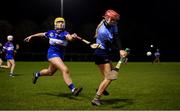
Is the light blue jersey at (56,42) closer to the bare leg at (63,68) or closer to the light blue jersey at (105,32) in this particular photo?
the bare leg at (63,68)

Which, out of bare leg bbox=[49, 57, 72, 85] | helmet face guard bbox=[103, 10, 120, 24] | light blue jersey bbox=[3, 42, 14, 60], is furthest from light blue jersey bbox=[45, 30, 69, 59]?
light blue jersey bbox=[3, 42, 14, 60]

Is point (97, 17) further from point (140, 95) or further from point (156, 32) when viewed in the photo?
point (140, 95)

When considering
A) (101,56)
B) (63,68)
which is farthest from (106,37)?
(63,68)

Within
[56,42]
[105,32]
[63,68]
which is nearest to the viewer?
[105,32]

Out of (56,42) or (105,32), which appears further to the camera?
(56,42)

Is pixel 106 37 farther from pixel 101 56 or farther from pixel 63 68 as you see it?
pixel 63 68

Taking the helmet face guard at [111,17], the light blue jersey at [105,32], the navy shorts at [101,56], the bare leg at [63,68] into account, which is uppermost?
the helmet face guard at [111,17]

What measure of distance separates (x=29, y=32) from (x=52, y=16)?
21.7ft

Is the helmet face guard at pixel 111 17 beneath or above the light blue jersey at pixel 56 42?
above

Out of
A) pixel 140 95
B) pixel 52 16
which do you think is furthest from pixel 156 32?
pixel 140 95

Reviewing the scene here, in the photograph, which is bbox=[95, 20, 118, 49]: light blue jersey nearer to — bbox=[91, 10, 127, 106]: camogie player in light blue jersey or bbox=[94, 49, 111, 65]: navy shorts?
bbox=[91, 10, 127, 106]: camogie player in light blue jersey

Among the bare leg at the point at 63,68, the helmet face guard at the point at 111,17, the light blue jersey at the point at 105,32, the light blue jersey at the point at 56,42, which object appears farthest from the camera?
the light blue jersey at the point at 56,42

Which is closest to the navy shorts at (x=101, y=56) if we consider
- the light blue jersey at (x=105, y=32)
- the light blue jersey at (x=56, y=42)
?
the light blue jersey at (x=105, y=32)

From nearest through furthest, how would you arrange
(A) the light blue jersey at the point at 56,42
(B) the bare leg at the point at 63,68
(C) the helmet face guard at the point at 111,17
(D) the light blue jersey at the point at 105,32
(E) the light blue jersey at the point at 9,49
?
(C) the helmet face guard at the point at 111,17 < (D) the light blue jersey at the point at 105,32 < (B) the bare leg at the point at 63,68 < (A) the light blue jersey at the point at 56,42 < (E) the light blue jersey at the point at 9,49
